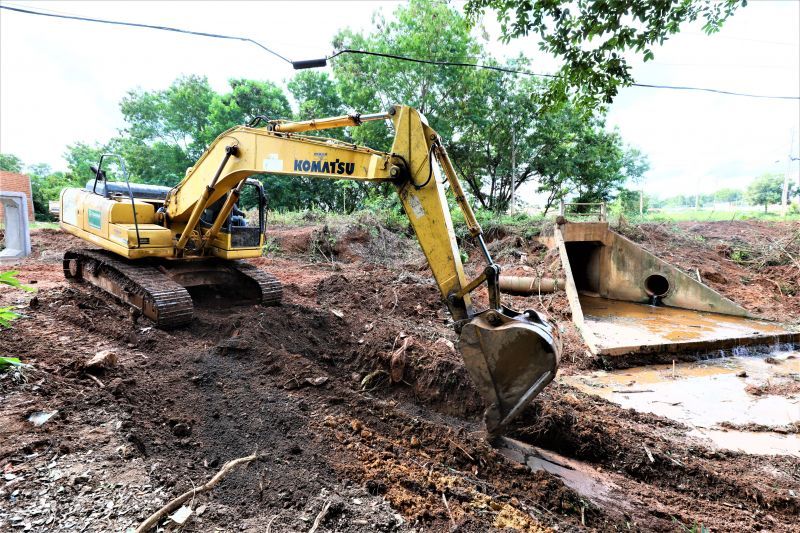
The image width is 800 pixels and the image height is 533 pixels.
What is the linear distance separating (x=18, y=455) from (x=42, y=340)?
248 cm

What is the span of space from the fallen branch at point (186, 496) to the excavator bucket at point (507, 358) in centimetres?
174

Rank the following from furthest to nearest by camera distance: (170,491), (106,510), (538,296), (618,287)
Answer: (618,287)
(538,296)
(170,491)
(106,510)

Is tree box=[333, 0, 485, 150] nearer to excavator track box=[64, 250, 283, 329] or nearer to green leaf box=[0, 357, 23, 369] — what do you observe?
excavator track box=[64, 250, 283, 329]

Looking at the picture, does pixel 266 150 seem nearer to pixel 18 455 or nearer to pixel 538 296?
pixel 18 455

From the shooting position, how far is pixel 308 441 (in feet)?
10.6

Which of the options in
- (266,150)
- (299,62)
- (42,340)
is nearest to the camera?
(42,340)

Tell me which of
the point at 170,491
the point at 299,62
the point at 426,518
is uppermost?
the point at 299,62

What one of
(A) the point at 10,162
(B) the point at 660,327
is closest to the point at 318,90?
(B) the point at 660,327

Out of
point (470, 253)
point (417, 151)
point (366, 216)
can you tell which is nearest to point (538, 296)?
point (470, 253)

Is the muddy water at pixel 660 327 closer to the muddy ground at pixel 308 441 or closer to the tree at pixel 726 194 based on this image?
the muddy ground at pixel 308 441

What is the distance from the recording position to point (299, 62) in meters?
6.10

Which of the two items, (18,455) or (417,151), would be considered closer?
(18,455)

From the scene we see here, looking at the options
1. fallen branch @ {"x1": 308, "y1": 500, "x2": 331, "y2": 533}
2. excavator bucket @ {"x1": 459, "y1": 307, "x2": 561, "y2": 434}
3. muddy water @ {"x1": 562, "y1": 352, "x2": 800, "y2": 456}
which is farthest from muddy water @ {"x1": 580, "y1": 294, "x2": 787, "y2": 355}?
fallen branch @ {"x1": 308, "y1": 500, "x2": 331, "y2": 533}

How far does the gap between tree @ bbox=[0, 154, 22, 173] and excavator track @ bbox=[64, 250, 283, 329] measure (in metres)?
40.8
